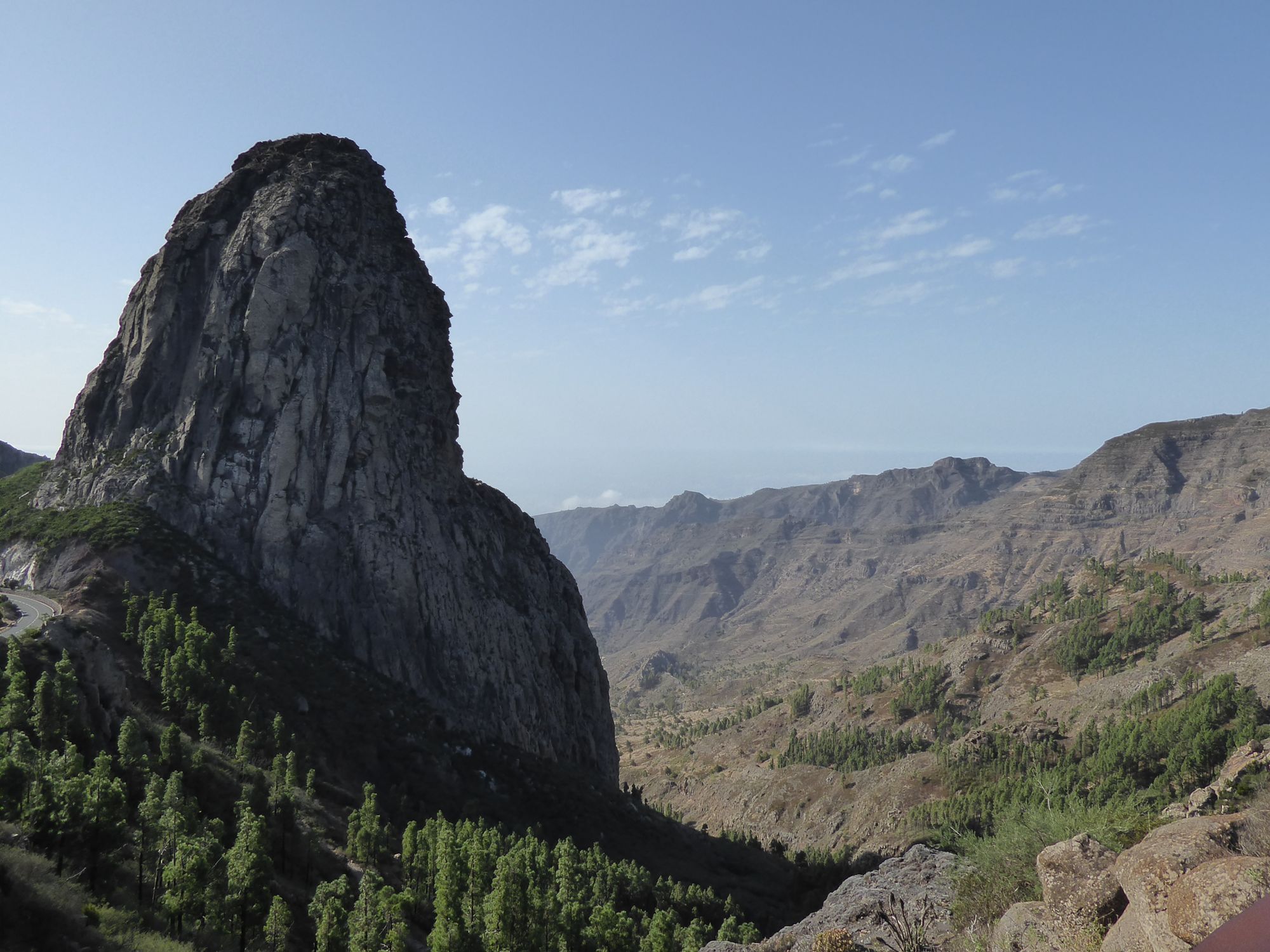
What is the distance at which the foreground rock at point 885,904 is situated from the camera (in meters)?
32.1

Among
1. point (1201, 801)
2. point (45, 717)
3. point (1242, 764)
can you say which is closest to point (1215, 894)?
point (1201, 801)

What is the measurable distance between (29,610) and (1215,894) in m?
98.4

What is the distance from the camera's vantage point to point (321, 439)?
112312 mm

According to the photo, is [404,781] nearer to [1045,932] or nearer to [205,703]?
[205,703]

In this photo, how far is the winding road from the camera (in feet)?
224

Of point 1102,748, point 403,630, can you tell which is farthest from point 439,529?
point 1102,748

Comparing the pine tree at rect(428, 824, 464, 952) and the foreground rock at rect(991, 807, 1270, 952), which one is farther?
the pine tree at rect(428, 824, 464, 952)

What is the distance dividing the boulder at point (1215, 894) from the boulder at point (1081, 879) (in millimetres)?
3803

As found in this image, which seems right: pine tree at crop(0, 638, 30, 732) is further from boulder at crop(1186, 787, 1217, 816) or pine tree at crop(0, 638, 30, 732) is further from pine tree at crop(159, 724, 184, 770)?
boulder at crop(1186, 787, 1217, 816)

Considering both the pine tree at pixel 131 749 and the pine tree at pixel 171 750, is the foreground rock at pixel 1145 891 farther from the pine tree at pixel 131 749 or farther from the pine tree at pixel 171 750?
the pine tree at pixel 171 750

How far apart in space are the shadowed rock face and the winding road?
21.0m

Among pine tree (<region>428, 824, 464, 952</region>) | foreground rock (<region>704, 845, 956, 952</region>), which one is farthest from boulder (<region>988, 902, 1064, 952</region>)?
pine tree (<region>428, 824, 464, 952</region>)

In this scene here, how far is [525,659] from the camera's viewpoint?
127m

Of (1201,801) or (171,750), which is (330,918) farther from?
(1201,801)
